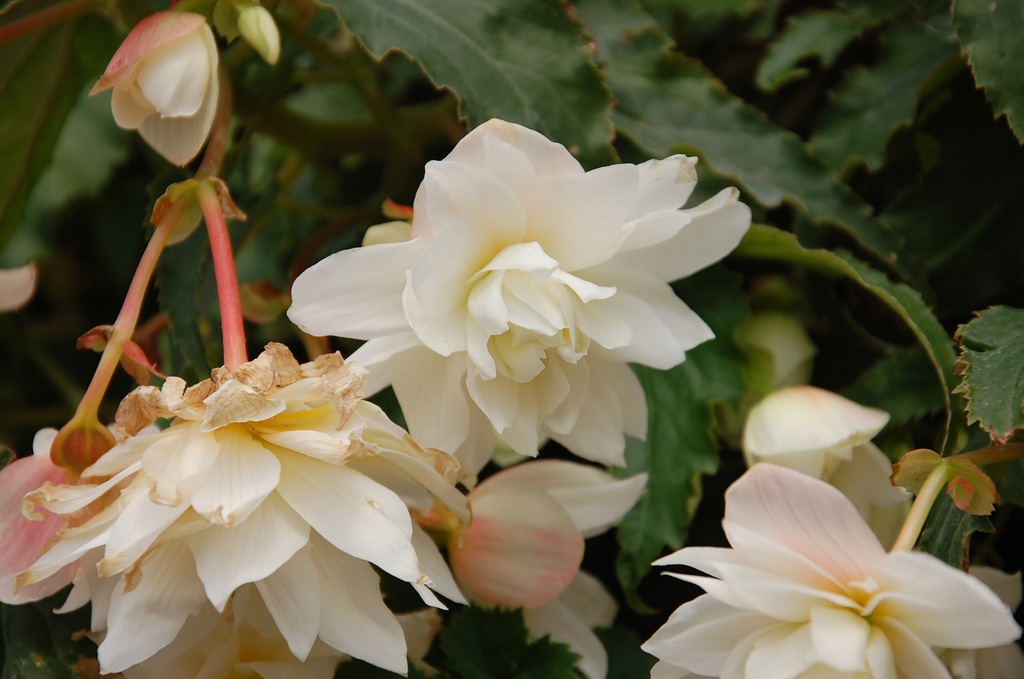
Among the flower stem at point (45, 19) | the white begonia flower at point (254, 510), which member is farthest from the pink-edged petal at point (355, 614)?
the flower stem at point (45, 19)

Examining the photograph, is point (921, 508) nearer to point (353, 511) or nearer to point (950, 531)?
point (950, 531)

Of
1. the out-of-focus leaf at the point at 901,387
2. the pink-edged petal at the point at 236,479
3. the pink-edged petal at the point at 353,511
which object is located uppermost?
the pink-edged petal at the point at 236,479

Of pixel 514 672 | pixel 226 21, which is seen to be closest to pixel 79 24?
pixel 226 21

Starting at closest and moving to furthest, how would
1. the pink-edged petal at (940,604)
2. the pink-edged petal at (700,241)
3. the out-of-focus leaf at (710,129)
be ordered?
1. the pink-edged petal at (940,604)
2. the pink-edged petal at (700,241)
3. the out-of-focus leaf at (710,129)

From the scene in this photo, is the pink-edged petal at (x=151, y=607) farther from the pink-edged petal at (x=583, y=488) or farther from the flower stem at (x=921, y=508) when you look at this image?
the flower stem at (x=921, y=508)

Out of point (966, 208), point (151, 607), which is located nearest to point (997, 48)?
point (966, 208)

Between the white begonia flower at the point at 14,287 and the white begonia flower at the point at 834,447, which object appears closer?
the white begonia flower at the point at 834,447

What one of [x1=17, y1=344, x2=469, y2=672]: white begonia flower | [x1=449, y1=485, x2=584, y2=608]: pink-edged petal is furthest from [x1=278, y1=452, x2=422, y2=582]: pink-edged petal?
[x1=449, y1=485, x2=584, y2=608]: pink-edged petal
